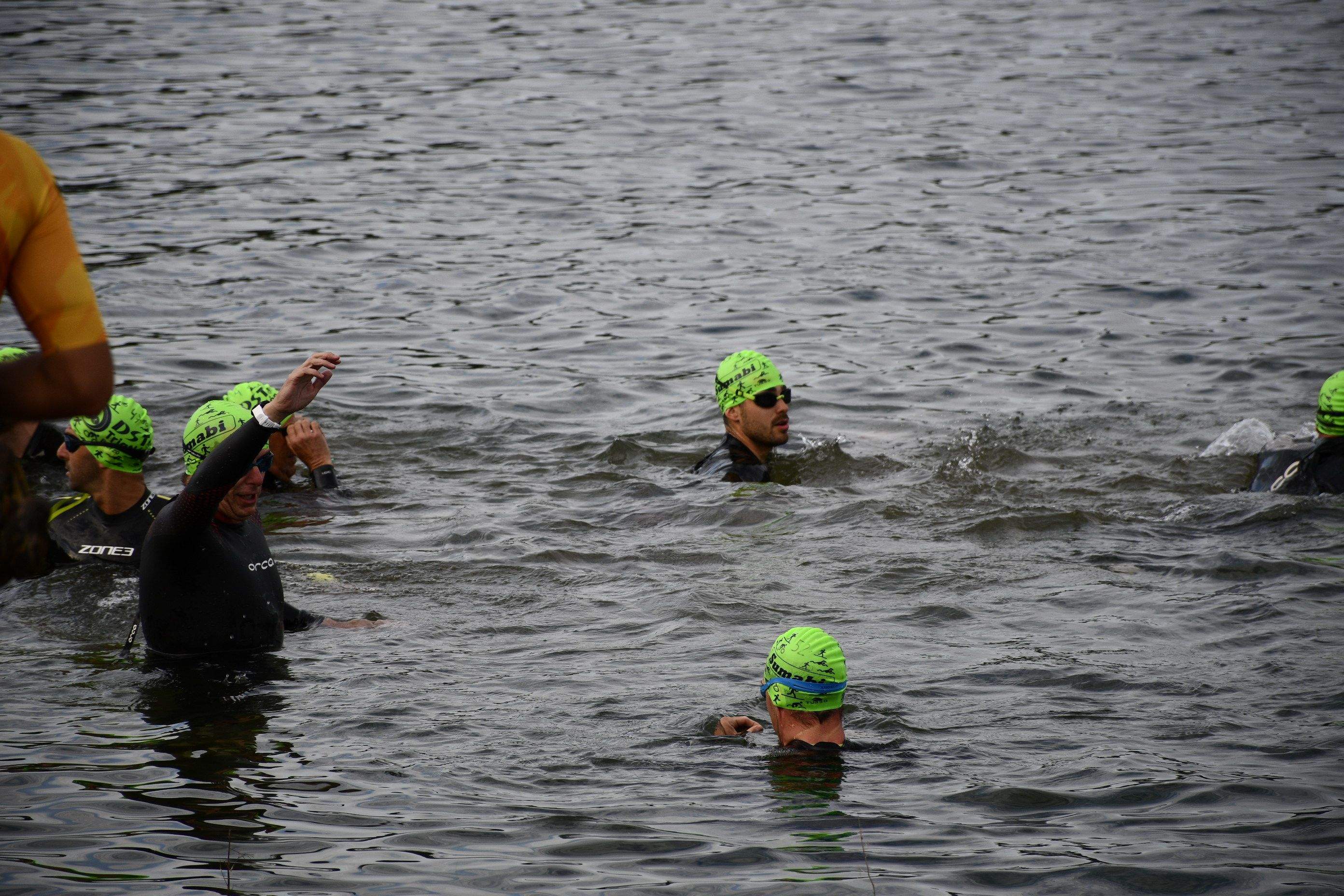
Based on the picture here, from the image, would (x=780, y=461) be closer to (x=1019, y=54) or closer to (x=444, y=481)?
(x=444, y=481)

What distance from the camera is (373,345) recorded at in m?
15.8

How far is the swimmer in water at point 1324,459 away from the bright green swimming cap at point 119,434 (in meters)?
8.45

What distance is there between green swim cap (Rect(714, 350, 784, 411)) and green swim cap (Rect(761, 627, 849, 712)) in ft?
15.6

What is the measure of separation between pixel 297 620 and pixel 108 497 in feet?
5.75

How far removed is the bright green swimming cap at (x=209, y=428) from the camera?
7273 millimetres

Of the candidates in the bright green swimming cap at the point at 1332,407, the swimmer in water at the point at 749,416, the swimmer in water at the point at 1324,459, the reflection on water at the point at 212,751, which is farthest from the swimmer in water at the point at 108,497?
the bright green swimming cap at the point at 1332,407

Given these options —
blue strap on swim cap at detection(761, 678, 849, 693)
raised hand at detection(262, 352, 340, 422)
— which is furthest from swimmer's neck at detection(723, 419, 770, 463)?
raised hand at detection(262, 352, 340, 422)

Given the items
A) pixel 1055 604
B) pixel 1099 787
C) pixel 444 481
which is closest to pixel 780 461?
pixel 444 481

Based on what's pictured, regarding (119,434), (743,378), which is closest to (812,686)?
(119,434)

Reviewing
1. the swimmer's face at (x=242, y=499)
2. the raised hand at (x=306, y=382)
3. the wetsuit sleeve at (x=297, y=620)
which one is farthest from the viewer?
the wetsuit sleeve at (x=297, y=620)

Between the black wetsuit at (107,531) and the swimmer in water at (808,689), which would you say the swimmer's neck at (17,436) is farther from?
the swimmer in water at (808,689)

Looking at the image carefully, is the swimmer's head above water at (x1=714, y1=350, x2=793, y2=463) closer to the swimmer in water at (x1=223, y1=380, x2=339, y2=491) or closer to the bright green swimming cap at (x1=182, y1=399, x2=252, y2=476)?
the swimmer in water at (x1=223, y1=380, x2=339, y2=491)

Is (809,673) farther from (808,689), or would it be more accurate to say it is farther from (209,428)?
(209,428)

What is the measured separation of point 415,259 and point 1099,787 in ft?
47.2
